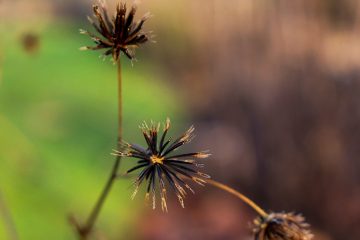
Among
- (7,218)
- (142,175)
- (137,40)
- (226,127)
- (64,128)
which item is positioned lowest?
(226,127)

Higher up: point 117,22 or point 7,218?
point 117,22

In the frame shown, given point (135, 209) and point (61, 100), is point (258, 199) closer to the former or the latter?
point (135, 209)

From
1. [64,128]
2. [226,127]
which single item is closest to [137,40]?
[226,127]

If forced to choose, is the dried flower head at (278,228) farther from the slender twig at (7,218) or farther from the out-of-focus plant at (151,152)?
the slender twig at (7,218)

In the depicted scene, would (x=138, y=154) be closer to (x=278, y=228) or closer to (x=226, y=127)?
(x=278, y=228)

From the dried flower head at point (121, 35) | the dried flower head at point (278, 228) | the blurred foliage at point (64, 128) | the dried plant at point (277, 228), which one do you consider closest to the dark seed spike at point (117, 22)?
the dried flower head at point (121, 35)

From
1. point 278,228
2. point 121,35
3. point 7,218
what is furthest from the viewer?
point 7,218
